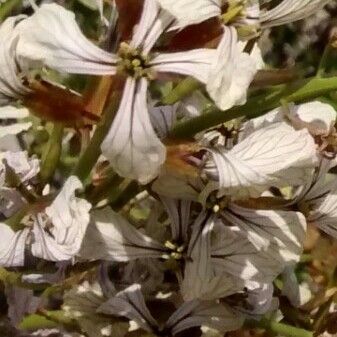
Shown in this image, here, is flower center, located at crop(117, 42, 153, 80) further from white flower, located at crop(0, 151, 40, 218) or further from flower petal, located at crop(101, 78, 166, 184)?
white flower, located at crop(0, 151, 40, 218)

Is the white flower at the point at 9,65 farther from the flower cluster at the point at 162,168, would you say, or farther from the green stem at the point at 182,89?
the green stem at the point at 182,89

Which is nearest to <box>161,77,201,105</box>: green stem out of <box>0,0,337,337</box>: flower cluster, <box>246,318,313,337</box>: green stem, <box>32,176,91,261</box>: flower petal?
<box>0,0,337,337</box>: flower cluster

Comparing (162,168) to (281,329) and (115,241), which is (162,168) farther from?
(281,329)

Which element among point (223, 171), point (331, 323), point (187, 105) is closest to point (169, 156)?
point (223, 171)

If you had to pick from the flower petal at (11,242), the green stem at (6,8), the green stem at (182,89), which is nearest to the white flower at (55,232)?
the flower petal at (11,242)

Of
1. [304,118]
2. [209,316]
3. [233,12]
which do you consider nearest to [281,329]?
[209,316]

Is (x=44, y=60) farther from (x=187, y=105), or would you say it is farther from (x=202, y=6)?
(x=187, y=105)
